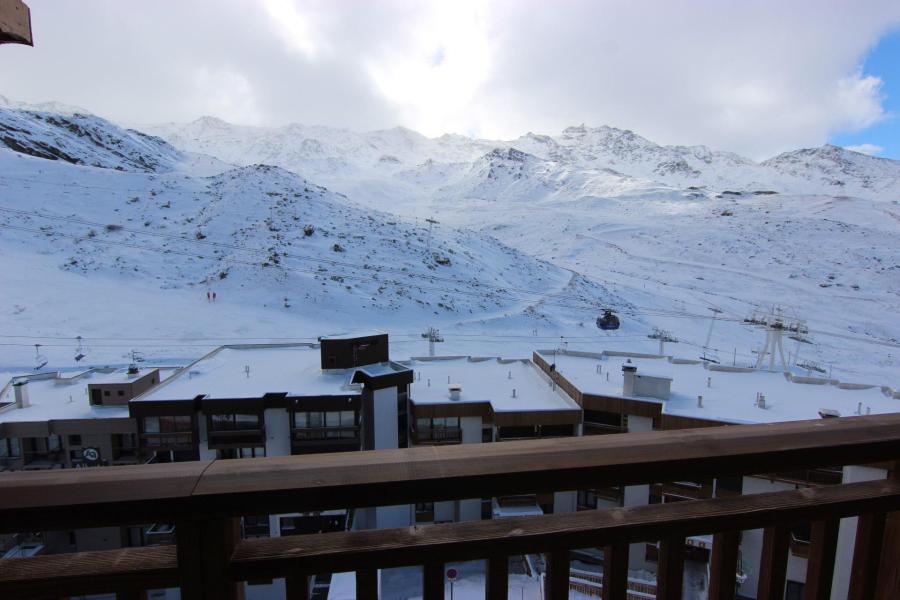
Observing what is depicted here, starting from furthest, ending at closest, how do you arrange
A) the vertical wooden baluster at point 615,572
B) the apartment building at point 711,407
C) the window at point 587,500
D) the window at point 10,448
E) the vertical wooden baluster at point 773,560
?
the window at point 587,500, the window at point 10,448, the apartment building at point 711,407, the vertical wooden baluster at point 773,560, the vertical wooden baluster at point 615,572

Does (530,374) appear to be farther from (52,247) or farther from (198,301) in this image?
(52,247)

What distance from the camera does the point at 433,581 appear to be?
1.46 meters

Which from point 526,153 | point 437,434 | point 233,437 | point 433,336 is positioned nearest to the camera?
point 233,437

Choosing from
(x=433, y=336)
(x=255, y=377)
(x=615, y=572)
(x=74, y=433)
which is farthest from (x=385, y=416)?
(x=615, y=572)

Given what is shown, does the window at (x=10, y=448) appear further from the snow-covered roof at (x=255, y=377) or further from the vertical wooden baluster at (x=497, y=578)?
the vertical wooden baluster at (x=497, y=578)

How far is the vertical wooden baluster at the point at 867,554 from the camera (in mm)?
1781

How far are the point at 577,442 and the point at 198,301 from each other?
3782cm

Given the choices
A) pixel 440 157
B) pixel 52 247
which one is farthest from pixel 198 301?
pixel 440 157

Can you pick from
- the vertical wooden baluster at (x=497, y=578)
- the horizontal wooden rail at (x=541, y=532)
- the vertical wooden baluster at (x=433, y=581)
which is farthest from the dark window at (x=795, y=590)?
the vertical wooden baluster at (x=433, y=581)

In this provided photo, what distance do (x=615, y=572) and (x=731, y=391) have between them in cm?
1762

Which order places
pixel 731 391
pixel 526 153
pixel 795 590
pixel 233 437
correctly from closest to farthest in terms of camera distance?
1. pixel 795 590
2. pixel 233 437
3. pixel 731 391
4. pixel 526 153

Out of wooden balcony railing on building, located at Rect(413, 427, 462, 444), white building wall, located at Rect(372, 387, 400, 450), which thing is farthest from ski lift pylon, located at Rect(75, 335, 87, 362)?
wooden balcony railing on building, located at Rect(413, 427, 462, 444)

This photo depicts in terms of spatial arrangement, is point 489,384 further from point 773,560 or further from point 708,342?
point 708,342

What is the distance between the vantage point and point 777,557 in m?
1.75
